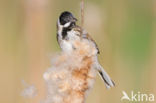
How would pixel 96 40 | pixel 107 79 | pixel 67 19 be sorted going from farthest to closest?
pixel 96 40 → pixel 67 19 → pixel 107 79

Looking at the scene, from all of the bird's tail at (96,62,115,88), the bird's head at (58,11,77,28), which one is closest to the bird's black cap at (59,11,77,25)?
the bird's head at (58,11,77,28)

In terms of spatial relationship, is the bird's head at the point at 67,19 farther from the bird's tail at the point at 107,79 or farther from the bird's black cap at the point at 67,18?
the bird's tail at the point at 107,79

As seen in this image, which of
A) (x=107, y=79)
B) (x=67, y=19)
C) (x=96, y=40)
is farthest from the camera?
(x=96, y=40)

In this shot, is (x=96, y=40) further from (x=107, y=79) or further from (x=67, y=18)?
(x=107, y=79)

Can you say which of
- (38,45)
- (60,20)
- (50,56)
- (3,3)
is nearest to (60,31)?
(60,20)

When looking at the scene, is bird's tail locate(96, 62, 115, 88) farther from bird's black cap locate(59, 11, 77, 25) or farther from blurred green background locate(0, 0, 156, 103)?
bird's black cap locate(59, 11, 77, 25)

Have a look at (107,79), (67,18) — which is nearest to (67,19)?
(67,18)
